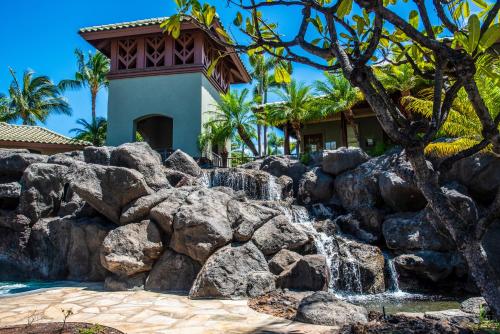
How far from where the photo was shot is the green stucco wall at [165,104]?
20.7 m

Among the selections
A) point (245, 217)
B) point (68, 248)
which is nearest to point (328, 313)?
point (245, 217)

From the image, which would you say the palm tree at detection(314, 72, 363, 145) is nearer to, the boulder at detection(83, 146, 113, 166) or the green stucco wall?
the green stucco wall

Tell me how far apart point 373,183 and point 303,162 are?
529 cm

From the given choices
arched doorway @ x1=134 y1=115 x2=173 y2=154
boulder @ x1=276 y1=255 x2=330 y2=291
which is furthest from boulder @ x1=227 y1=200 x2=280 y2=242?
arched doorway @ x1=134 y1=115 x2=173 y2=154

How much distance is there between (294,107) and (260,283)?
17.0m

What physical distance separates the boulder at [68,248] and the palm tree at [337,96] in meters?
14.8

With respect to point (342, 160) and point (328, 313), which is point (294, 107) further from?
point (328, 313)

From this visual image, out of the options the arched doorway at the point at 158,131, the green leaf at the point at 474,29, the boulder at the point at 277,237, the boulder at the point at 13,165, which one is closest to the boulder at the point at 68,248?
the boulder at the point at 13,165

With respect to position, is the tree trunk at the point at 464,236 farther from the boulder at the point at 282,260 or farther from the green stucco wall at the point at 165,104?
the green stucco wall at the point at 165,104

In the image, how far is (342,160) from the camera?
1464cm

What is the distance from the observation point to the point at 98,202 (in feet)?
30.6

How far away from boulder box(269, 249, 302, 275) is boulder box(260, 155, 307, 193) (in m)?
8.13

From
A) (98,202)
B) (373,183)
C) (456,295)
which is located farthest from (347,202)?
(98,202)

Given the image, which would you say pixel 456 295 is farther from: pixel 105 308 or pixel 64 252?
pixel 64 252
